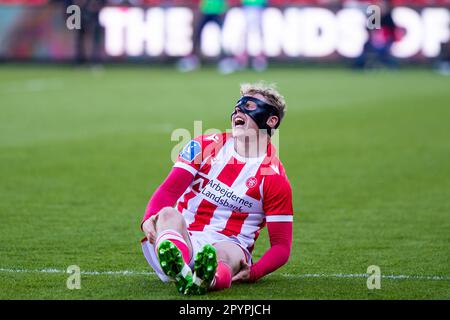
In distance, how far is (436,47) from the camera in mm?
26828

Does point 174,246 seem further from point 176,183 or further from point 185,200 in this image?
point 185,200

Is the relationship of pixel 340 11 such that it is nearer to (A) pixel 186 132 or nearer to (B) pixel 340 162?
(A) pixel 186 132

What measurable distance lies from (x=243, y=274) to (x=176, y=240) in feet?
1.89

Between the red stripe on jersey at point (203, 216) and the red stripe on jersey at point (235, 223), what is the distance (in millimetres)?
119

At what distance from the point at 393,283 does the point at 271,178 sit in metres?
1.00

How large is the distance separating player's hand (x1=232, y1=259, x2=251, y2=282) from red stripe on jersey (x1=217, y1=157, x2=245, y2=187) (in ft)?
1.68

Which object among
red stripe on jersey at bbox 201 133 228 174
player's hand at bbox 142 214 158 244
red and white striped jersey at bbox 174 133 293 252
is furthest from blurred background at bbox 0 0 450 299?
red stripe on jersey at bbox 201 133 228 174

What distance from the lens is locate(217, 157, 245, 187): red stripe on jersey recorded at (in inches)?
246

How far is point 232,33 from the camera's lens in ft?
87.9

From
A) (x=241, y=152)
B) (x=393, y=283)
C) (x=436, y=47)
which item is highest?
(x=436, y=47)

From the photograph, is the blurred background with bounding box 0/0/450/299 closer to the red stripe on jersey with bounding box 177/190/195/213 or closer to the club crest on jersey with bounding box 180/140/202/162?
the red stripe on jersey with bounding box 177/190/195/213

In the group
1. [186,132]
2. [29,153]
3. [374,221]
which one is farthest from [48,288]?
[186,132]

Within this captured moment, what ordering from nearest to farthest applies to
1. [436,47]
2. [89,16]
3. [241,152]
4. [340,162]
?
[241,152]
[340,162]
[89,16]
[436,47]

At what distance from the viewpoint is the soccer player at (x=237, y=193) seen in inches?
239
